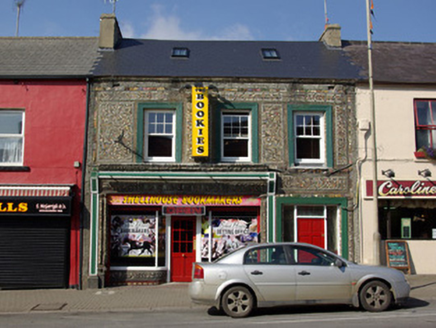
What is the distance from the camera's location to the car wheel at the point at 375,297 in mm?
9109

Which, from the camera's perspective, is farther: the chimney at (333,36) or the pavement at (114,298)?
the chimney at (333,36)

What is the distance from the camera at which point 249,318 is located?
8.88 metres

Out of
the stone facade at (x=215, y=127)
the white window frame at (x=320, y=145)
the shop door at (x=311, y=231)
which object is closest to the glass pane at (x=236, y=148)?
the stone facade at (x=215, y=127)

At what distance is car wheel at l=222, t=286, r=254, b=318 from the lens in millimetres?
8938

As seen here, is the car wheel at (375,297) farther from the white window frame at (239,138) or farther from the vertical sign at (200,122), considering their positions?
the vertical sign at (200,122)

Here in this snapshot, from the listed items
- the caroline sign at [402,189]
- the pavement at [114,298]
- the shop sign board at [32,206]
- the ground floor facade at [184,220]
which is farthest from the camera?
the caroline sign at [402,189]

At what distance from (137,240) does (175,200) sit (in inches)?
67.7

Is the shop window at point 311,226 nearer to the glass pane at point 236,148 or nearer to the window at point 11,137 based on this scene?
the glass pane at point 236,148

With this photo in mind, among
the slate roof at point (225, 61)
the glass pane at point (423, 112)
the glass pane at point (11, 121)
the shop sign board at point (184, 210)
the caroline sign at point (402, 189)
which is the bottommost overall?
the shop sign board at point (184, 210)

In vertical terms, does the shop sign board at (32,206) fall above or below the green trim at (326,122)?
below

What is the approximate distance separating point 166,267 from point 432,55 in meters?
11.9

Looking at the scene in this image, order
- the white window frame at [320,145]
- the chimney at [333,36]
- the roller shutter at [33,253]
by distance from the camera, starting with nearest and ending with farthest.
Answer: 1. the roller shutter at [33,253]
2. the white window frame at [320,145]
3. the chimney at [333,36]

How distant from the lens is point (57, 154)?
1369cm

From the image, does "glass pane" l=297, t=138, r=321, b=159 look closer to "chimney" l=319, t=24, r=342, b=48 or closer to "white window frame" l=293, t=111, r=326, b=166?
"white window frame" l=293, t=111, r=326, b=166
